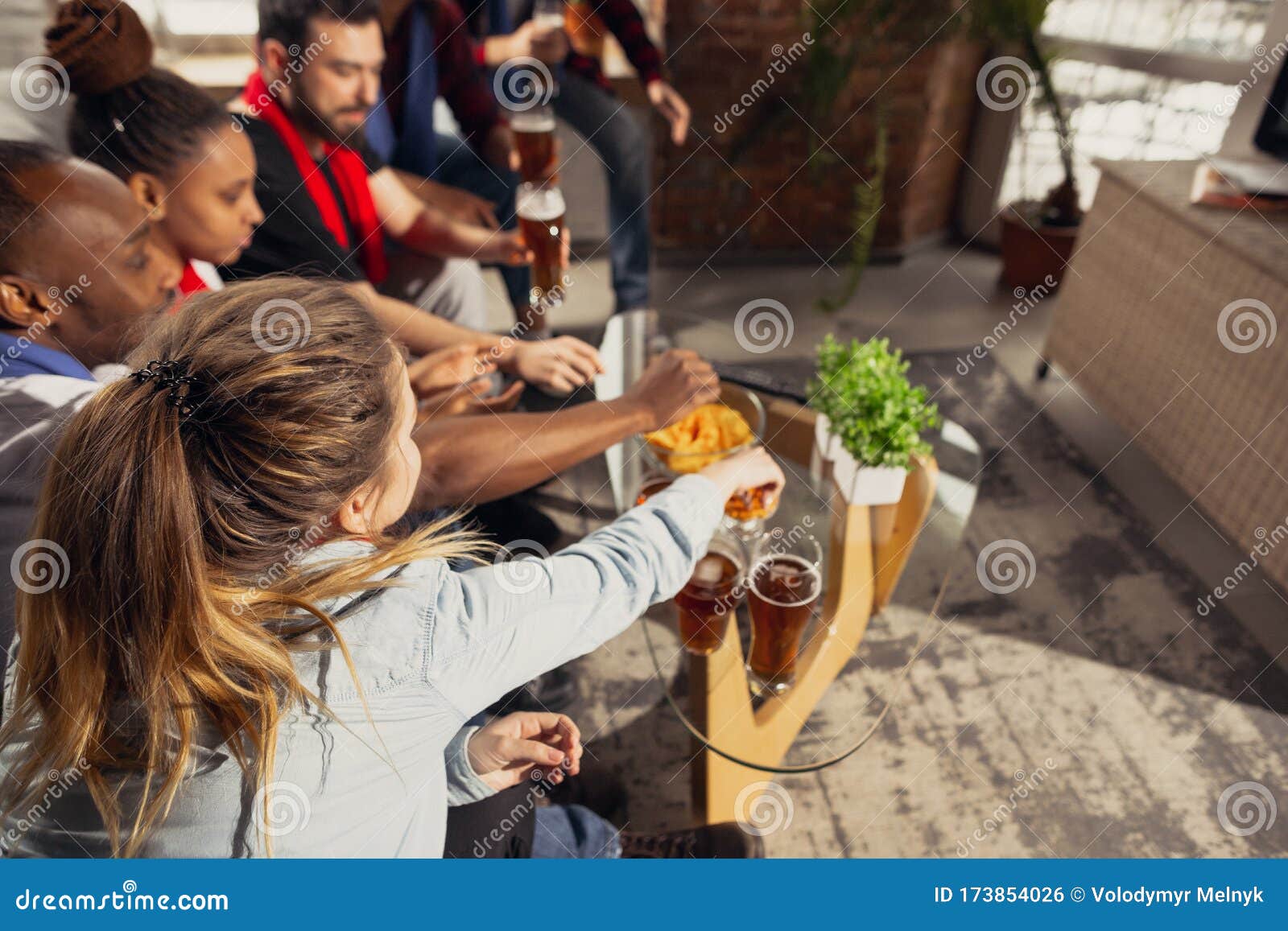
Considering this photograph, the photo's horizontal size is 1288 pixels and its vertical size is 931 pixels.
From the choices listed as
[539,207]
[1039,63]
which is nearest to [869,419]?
[539,207]

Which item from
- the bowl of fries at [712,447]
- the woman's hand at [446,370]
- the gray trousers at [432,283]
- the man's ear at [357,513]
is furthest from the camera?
the gray trousers at [432,283]

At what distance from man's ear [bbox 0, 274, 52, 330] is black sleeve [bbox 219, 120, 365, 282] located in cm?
54

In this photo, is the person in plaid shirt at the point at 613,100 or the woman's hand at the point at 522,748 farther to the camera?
the person in plaid shirt at the point at 613,100

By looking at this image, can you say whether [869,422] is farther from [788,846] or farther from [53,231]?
[53,231]

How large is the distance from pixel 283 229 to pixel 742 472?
1.17 metres

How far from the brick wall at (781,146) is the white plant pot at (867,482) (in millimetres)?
1900

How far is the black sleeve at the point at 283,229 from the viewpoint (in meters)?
1.78

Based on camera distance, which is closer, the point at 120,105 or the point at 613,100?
the point at 120,105

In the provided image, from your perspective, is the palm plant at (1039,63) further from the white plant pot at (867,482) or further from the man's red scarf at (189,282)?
the man's red scarf at (189,282)

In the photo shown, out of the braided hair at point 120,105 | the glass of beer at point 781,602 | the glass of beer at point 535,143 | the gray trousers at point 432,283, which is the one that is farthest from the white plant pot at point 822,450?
the braided hair at point 120,105

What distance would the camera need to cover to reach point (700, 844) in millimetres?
1282

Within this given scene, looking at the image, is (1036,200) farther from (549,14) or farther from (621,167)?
(549,14)

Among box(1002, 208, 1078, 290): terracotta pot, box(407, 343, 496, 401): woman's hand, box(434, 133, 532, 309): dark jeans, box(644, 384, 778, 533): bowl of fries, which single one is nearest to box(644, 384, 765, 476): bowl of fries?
box(644, 384, 778, 533): bowl of fries
